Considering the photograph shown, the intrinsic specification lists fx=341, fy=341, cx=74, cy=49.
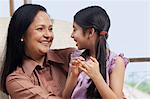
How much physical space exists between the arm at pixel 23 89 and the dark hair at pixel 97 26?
0.17 metres

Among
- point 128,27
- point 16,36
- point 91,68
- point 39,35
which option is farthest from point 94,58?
point 128,27

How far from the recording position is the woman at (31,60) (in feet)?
4.83

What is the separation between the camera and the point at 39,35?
1.50 metres

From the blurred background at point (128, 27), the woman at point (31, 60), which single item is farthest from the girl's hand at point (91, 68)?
the blurred background at point (128, 27)

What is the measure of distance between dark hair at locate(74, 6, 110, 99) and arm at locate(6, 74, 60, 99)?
173 millimetres

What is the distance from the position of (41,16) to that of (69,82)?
34cm

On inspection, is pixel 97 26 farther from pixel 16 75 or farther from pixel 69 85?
pixel 16 75

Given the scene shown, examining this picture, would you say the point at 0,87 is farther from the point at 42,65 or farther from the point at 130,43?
the point at 130,43

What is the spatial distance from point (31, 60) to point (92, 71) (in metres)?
0.41

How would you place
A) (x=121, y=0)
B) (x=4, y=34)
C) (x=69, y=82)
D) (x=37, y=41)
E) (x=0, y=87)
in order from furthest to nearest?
(x=121, y=0), (x=4, y=34), (x=0, y=87), (x=37, y=41), (x=69, y=82)

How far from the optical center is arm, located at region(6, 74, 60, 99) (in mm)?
1427

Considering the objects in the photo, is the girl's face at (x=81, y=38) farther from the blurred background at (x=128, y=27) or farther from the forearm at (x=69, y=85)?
the blurred background at (x=128, y=27)

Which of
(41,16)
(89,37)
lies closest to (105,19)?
(89,37)

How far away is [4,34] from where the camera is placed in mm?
1765
